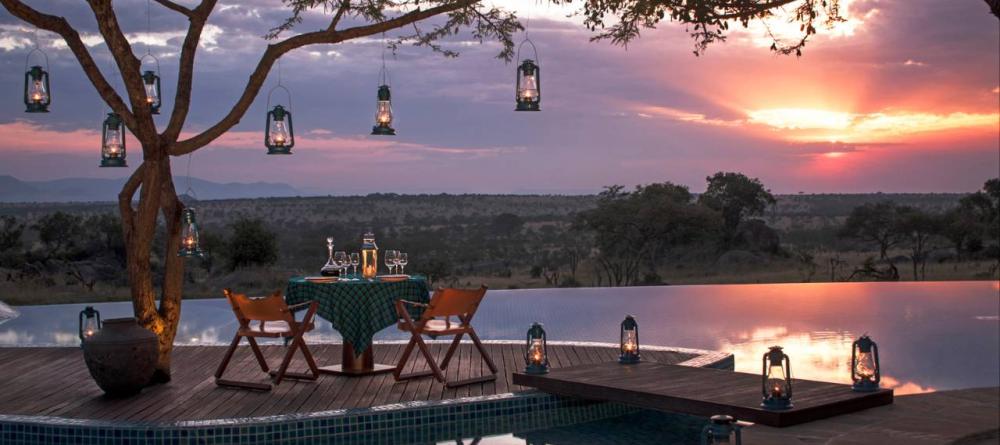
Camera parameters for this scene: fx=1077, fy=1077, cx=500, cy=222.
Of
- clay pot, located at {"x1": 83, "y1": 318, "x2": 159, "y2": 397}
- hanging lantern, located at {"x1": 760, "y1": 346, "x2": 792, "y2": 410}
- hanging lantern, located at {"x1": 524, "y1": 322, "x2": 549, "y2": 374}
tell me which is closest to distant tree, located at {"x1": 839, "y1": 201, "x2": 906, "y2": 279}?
hanging lantern, located at {"x1": 524, "y1": 322, "x2": 549, "y2": 374}

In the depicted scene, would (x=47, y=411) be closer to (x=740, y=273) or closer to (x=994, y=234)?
(x=740, y=273)

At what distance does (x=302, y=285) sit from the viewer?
675cm

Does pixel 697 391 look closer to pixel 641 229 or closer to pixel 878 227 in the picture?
pixel 641 229

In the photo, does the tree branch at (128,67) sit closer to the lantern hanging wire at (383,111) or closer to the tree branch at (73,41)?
the tree branch at (73,41)

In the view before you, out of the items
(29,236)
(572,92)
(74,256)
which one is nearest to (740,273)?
(572,92)

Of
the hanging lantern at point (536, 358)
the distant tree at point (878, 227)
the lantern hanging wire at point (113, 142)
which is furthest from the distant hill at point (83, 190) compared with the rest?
the hanging lantern at point (536, 358)

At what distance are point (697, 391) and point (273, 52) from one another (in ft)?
10.6

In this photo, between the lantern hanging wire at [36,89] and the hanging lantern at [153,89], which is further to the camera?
the hanging lantern at [153,89]

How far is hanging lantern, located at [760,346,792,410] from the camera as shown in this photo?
16.7 ft

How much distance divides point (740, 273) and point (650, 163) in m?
4.09

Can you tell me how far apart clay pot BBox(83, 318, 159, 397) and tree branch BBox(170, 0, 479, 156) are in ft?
3.63

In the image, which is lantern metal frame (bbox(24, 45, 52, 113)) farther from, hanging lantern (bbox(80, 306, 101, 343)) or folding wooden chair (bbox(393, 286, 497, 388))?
folding wooden chair (bbox(393, 286, 497, 388))

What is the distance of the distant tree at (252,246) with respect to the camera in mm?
19031

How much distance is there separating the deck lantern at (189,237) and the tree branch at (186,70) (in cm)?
48
